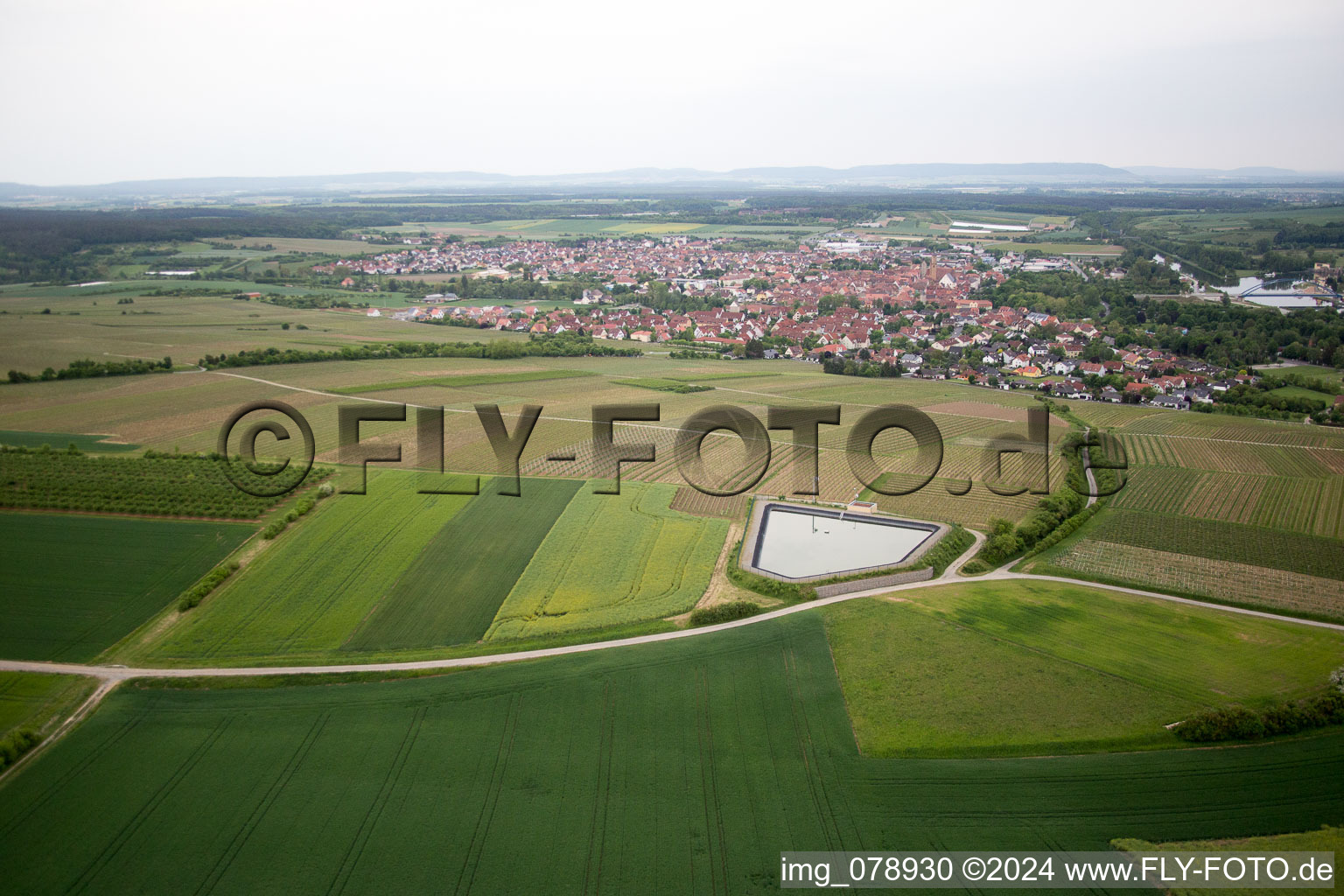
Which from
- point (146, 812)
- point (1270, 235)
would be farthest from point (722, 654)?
point (1270, 235)

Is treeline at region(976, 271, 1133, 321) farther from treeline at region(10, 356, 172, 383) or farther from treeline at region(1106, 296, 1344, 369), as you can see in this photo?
treeline at region(10, 356, 172, 383)

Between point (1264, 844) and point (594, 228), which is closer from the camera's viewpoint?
point (1264, 844)

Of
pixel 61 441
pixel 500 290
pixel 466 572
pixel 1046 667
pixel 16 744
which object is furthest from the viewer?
pixel 500 290

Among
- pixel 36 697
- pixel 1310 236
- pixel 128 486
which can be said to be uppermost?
pixel 1310 236

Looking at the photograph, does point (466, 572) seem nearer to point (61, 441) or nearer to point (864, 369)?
point (61, 441)

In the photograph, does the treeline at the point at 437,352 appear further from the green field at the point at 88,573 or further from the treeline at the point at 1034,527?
the treeline at the point at 1034,527

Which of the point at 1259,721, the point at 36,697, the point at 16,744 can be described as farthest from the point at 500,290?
the point at 1259,721
